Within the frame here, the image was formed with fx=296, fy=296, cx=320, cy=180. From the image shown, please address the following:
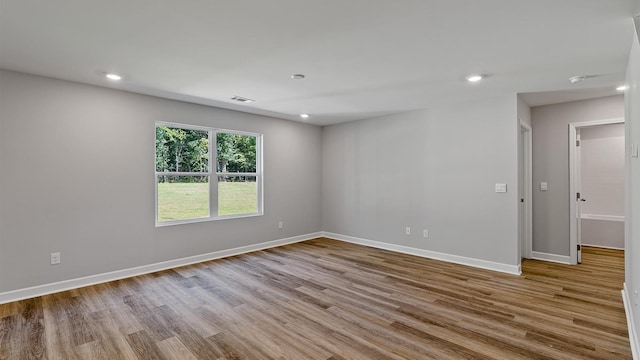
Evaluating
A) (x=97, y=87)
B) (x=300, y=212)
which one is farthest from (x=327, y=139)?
(x=97, y=87)

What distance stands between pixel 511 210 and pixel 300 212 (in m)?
3.65

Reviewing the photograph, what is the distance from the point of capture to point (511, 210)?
395 centimetres

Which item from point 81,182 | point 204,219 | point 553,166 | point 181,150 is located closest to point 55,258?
point 81,182

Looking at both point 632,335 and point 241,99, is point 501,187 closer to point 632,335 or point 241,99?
point 632,335

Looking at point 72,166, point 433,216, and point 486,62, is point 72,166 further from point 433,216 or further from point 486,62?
point 433,216

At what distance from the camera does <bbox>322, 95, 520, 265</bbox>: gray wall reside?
159 inches

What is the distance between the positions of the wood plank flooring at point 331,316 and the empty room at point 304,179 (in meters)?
0.02

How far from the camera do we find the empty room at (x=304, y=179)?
7.20 feet

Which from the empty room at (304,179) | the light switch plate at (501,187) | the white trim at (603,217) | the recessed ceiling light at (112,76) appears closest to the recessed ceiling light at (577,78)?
the empty room at (304,179)

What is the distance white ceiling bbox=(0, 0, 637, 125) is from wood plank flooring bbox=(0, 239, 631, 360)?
93.7 inches

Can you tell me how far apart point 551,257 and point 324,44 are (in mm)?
4680

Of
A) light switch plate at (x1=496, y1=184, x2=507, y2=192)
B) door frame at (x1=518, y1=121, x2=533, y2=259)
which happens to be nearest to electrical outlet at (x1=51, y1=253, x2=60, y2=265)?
light switch plate at (x1=496, y1=184, x2=507, y2=192)

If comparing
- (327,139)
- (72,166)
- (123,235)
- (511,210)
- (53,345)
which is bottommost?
(53,345)

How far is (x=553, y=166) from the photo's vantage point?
14.9ft
